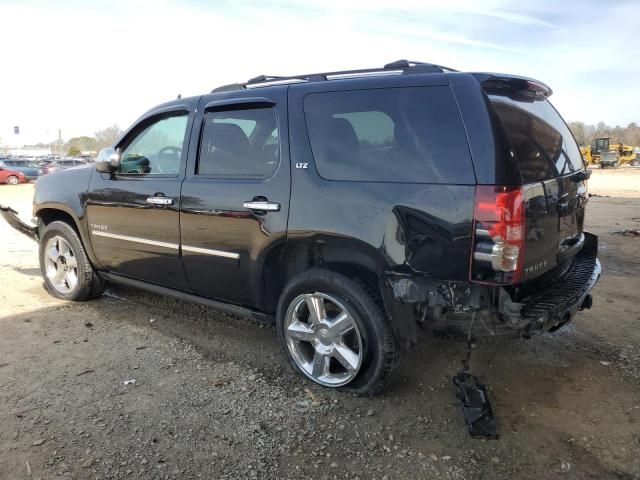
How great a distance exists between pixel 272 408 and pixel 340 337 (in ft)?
1.95

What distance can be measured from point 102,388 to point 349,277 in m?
1.78

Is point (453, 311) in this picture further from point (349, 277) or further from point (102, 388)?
point (102, 388)

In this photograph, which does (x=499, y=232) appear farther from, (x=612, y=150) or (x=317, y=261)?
(x=612, y=150)

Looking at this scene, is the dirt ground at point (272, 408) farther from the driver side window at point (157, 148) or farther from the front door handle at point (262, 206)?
the driver side window at point (157, 148)

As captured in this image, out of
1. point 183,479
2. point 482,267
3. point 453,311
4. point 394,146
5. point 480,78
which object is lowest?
point 183,479


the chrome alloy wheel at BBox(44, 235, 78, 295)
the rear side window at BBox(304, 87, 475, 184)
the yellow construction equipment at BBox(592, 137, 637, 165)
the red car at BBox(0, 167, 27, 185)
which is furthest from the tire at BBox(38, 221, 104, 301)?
the yellow construction equipment at BBox(592, 137, 637, 165)

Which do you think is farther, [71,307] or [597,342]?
[71,307]

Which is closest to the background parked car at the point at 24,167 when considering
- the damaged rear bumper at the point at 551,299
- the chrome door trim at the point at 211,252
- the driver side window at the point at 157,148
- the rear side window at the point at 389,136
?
the driver side window at the point at 157,148

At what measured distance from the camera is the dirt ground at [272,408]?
254 centimetres

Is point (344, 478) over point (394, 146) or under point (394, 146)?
under

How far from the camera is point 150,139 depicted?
14.0 feet

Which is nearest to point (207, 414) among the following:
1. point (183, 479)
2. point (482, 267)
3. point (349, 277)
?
point (183, 479)

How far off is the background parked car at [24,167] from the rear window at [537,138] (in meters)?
31.6

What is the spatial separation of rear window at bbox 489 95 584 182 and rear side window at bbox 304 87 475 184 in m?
0.29
